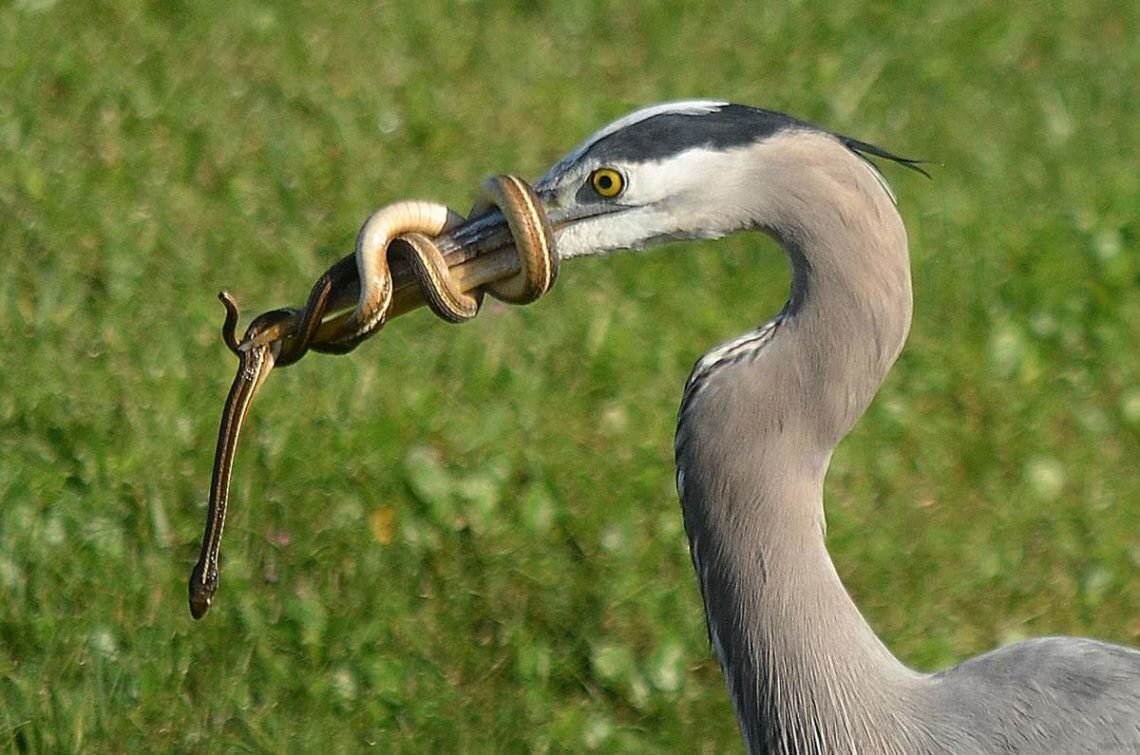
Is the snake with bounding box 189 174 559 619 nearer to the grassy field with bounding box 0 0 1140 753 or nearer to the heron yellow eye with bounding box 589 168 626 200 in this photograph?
the heron yellow eye with bounding box 589 168 626 200

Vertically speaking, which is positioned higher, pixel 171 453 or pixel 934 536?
pixel 171 453

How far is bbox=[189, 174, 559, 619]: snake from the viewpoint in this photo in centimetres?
246

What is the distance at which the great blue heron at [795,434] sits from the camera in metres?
2.45

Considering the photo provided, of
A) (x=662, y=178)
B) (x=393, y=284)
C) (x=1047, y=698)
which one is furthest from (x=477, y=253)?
(x=1047, y=698)

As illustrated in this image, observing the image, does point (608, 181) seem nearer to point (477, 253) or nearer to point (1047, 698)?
point (477, 253)

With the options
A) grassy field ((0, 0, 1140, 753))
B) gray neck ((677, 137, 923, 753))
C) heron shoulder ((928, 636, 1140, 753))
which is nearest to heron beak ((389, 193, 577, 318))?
gray neck ((677, 137, 923, 753))

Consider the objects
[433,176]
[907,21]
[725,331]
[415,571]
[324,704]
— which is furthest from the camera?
[907,21]

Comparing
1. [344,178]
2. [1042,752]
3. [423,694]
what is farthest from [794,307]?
[344,178]

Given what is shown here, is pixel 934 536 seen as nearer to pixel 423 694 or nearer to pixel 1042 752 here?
pixel 423 694

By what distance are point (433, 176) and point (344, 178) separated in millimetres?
235

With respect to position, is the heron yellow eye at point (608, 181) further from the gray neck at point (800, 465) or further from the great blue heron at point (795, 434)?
the gray neck at point (800, 465)

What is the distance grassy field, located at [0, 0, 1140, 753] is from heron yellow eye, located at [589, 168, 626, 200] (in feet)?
4.31

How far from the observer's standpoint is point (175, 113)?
4773 millimetres

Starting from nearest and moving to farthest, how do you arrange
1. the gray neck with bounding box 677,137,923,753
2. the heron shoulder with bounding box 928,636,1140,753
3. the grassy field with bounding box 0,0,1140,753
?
the gray neck with bounding box 677,137,923,753
the heron shoulder with bounding box 928,636,1140,753
the grassy field with bounding box 0,0,1140,753
